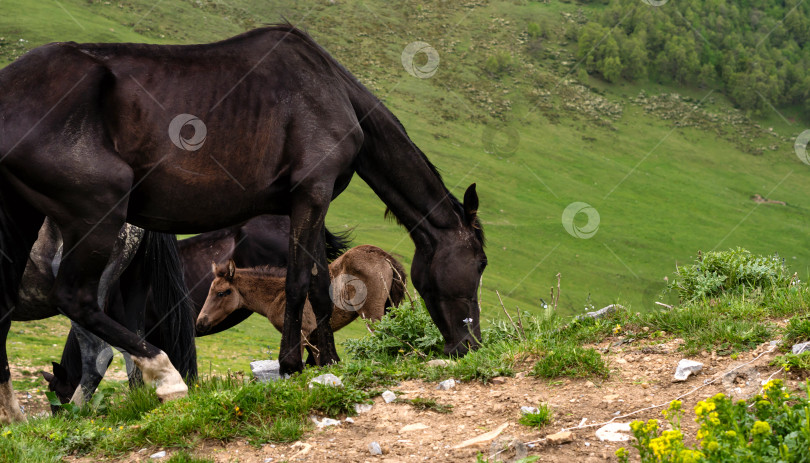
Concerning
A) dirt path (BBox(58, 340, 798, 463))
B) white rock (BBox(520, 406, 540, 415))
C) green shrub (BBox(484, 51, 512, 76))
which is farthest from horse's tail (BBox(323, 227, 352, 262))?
green shrub (BBox(484, 51, 512, 76))

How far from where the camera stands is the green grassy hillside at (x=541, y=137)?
91.7m

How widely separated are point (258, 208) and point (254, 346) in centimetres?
2554

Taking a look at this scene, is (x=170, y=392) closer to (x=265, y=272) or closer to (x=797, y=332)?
(x=797, y=332)

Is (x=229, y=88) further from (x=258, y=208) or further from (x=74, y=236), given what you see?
(x=74, y=236)

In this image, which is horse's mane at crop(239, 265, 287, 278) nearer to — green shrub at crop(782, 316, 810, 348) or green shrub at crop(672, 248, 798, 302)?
green shrub at crop(672, 248, 798, 302)

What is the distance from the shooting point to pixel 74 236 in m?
6.65

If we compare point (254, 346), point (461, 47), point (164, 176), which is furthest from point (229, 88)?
point (461, 47)

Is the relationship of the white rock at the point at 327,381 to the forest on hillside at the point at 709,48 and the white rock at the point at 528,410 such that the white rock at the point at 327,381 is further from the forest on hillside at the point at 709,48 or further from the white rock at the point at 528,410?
the forest on hillside at the point at 709,48

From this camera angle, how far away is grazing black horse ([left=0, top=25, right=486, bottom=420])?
6500mm

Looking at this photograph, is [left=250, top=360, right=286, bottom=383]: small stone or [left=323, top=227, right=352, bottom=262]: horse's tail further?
[left=323, top=227, right=352, bottom=262]: horse's tail
